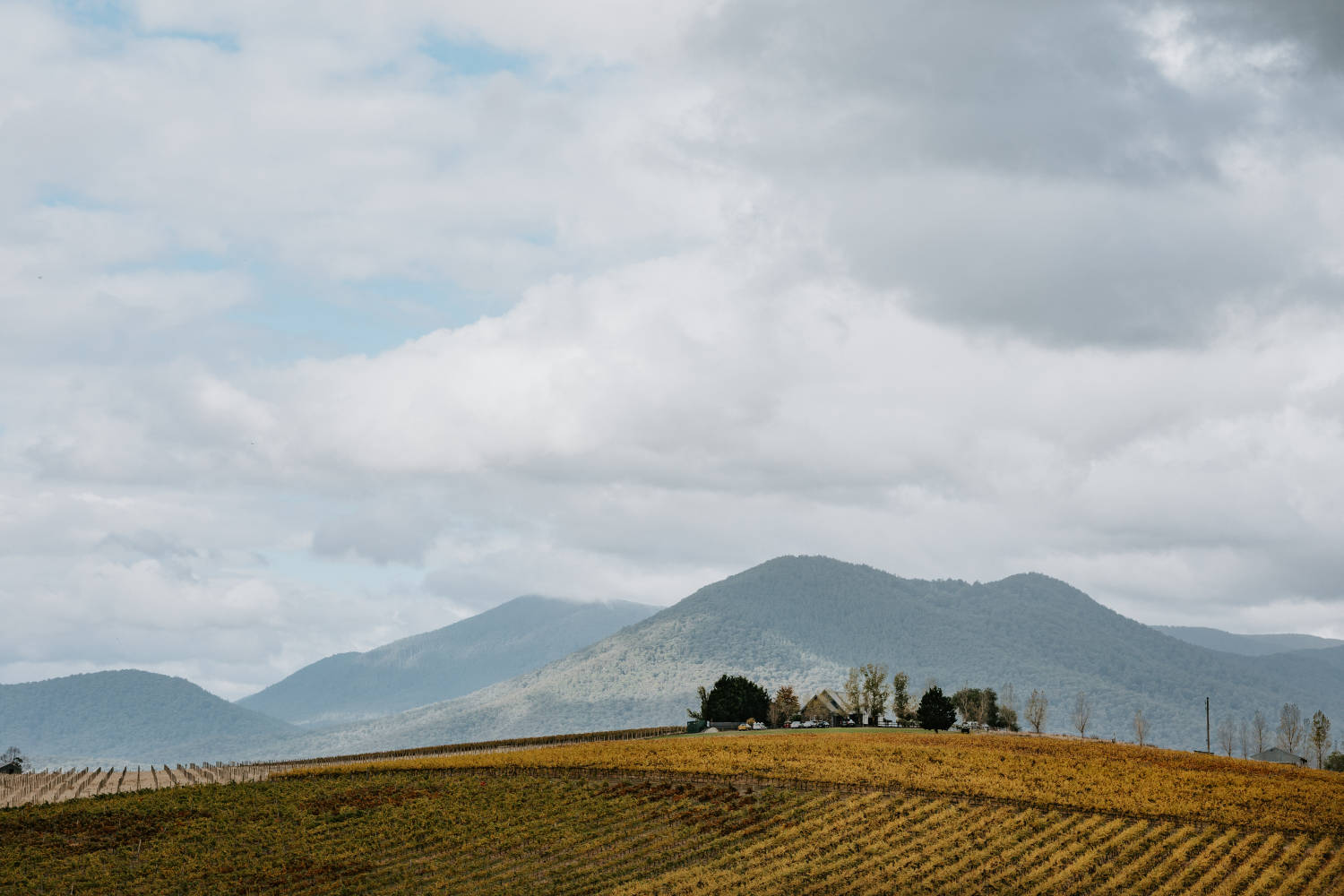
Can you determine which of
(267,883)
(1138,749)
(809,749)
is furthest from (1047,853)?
(1138,749)

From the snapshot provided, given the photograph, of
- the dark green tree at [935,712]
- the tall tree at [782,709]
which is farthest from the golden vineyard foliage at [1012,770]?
the tall tree at [782,709]

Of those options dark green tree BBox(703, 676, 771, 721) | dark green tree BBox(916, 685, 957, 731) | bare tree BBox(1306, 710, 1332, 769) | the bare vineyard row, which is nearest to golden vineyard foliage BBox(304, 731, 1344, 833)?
the bare vineyard row

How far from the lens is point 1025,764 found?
365 ft

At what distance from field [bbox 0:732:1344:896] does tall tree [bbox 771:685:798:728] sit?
71.8 metres

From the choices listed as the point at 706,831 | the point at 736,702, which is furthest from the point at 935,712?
the point at 706,831

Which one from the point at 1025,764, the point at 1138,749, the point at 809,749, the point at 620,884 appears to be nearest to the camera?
the point at 620,884

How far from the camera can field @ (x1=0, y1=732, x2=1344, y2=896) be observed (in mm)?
75562

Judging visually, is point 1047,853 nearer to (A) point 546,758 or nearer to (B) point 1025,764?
(B) point 1025,764

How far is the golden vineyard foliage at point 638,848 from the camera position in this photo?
74.5 meters

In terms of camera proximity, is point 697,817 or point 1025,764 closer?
point 697,817

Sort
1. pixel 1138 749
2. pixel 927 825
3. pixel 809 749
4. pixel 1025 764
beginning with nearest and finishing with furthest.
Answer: pixel 927 825
pixel 1025 764
pixel 809 749
pixel 1138 749

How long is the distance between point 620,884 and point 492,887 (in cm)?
803

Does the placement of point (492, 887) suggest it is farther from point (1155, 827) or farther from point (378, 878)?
point (1155, 827)

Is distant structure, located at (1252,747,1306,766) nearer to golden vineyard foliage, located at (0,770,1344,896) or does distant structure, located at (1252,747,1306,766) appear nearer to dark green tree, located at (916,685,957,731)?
dark green tree, located at (916,685,957,731)
